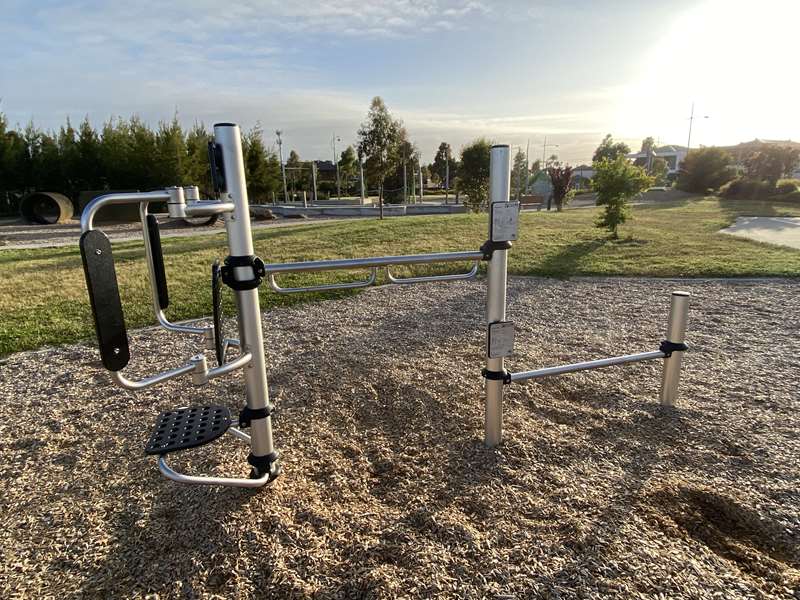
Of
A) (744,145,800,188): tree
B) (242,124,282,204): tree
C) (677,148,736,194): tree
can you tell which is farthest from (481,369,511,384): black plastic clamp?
(677,148,736,194): tree

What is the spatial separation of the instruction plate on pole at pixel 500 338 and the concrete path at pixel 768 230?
959 centimetres

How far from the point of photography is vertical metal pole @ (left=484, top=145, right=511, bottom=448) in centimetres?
193

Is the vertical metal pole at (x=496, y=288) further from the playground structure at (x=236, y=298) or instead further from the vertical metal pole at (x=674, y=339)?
the vertical metal pole at (x=674, y=339)

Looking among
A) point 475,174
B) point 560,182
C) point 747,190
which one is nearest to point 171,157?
point 475,174

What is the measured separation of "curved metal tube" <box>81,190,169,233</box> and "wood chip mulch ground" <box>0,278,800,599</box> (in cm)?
115

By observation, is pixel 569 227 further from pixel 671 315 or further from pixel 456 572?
pixel 456 572

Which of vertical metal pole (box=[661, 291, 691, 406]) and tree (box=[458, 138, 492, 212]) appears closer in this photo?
vertical metal pole (box=[661, 291, 691, 406])

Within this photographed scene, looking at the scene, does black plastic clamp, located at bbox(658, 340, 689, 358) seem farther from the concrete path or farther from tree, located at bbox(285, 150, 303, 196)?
tree, located at bbox(285, 150, 303, 196)

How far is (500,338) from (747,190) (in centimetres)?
3148

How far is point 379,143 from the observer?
55.1ft

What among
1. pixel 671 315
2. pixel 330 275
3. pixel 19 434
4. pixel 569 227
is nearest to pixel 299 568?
pixel 19 434

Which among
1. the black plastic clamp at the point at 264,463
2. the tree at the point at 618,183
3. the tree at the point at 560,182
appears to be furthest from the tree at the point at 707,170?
the black plastic clamp at the point at 264,463

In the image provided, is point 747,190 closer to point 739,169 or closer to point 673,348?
point 739,169

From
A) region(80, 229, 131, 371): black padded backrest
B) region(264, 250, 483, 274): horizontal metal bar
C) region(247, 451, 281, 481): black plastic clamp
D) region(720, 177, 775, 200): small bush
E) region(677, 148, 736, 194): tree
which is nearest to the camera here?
region(80, 229, 131, 371): black padded backrest
